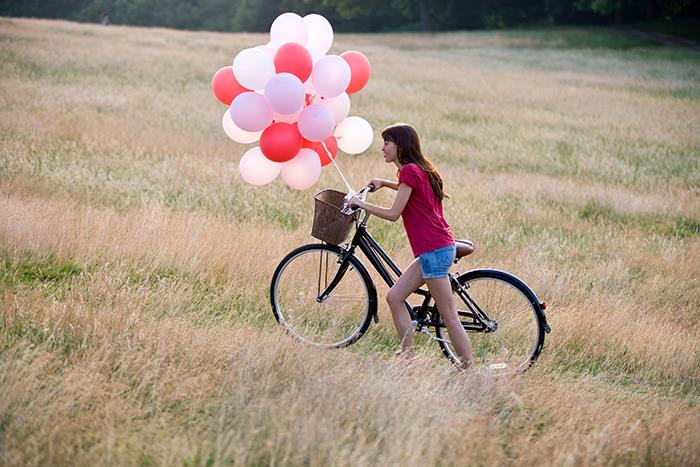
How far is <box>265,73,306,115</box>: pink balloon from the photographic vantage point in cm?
512

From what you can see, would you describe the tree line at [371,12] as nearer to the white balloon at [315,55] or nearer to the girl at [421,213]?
the white balloon at [315,55]

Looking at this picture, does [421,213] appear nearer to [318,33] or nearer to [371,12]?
[318,33]

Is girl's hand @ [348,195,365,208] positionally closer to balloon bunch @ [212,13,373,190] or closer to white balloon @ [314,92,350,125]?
balloon bunch @ [212,13,373,190]

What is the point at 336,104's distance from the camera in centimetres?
572

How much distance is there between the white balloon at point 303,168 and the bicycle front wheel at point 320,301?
55 centimetres

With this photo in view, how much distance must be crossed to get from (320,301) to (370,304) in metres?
0.44

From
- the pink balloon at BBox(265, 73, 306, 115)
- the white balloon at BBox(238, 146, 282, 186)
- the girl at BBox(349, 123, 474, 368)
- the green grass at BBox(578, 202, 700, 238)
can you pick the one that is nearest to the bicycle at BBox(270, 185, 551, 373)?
the girl at BBox(349, 123, 474, 368)

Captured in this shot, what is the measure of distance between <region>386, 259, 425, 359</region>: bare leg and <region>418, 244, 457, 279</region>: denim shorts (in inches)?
4.4

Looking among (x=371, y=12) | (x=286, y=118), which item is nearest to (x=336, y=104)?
(x=286, y=118)

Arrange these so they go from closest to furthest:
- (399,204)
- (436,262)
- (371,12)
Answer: (399,204)
(436,262)
(371,12)

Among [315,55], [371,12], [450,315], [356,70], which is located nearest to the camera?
[450,315]

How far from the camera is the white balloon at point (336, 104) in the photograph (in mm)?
5648

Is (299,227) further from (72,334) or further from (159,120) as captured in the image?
(159,120)

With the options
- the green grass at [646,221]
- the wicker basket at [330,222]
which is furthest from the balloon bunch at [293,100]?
the green grass at [646,221]
